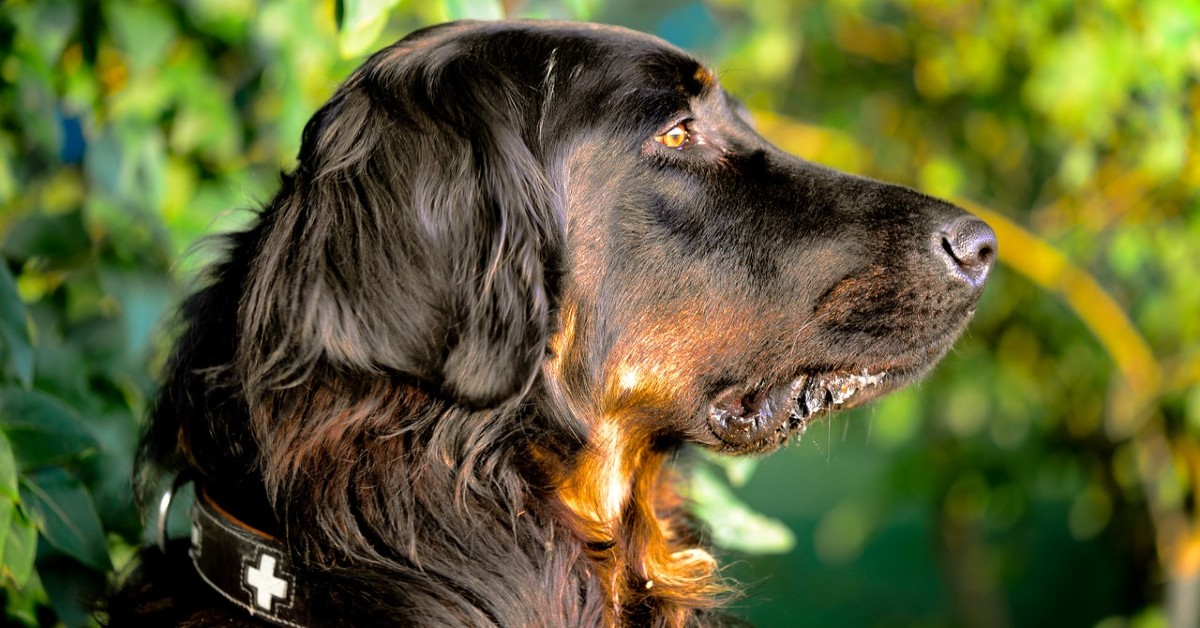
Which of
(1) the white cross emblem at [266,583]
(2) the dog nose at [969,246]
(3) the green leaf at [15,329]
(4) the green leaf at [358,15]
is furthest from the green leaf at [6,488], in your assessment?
(2) the dog nose at [969,246]

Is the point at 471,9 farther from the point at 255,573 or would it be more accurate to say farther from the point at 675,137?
the point at 255,573

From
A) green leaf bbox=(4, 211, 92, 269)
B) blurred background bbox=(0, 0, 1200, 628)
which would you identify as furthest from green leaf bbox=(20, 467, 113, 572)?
green leaf bbox=(4, 211, 92, 269)

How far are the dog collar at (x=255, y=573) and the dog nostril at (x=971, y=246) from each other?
4.38 feet

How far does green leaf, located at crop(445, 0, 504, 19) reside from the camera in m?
2.00

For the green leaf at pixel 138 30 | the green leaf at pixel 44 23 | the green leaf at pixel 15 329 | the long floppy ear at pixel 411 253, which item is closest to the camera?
the long floppy ear at pixel 411 253

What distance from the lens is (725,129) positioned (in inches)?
93.7

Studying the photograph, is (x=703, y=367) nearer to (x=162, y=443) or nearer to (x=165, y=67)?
(x=162, y=443)

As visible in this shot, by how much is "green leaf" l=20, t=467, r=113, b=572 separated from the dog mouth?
117 cm

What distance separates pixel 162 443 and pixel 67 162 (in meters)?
1.30

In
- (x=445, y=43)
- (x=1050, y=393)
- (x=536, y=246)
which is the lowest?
(x=1050, y=393)

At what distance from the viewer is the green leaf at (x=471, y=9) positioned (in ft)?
6.57

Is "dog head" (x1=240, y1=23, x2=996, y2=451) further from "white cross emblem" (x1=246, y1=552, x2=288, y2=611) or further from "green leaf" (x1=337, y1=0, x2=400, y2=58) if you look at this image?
"white cross emblem" (x1=246, y1=552, x2=288, y2=611)

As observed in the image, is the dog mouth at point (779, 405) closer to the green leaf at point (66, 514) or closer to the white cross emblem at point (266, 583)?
the white cross emblem at point (266, 583)

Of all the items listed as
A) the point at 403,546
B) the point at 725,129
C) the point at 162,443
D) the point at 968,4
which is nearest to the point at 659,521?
the point at 403,546
